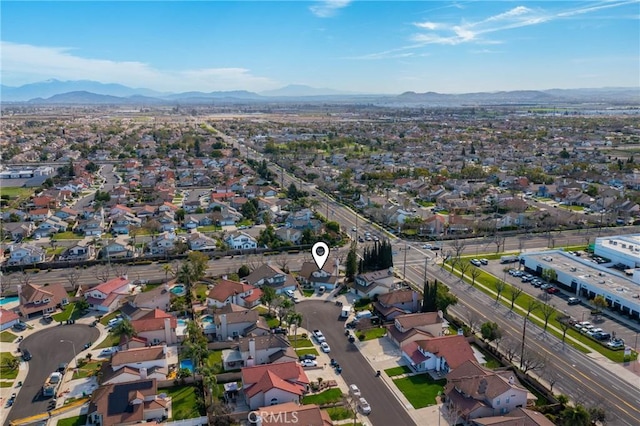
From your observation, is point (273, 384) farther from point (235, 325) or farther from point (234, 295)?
point (234, 295)

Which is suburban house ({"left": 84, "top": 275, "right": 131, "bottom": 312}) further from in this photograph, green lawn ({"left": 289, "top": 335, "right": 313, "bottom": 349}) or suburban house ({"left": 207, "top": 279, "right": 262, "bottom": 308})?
green lawn ({"left": 289, "top": 335, "right": 313, "bottom": 349})

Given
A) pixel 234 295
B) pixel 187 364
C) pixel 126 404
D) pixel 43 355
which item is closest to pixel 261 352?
pixel 187 364

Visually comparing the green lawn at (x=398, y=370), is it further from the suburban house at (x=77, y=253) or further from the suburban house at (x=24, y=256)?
the suburban house at (x=24, y=256)

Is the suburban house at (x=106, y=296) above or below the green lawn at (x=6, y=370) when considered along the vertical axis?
above

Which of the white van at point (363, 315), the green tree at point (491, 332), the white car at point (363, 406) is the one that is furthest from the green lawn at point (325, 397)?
the green tree at point (491, 332)

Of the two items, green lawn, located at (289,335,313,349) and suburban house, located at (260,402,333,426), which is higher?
suburban house, located at (260,402,333,426)

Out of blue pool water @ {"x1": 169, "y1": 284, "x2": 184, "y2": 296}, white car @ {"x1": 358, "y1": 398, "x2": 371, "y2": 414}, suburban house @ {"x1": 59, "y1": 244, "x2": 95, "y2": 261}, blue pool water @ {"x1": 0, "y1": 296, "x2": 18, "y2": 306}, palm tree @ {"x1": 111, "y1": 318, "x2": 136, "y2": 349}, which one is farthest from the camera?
suburban house @ {"x1": 59, "y1": 244, "x2": 95, "y2": 261}

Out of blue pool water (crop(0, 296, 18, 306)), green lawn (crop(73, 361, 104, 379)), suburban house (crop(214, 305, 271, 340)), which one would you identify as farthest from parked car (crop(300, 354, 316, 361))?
blue pool water (crop(0, 296, 18, 306))
